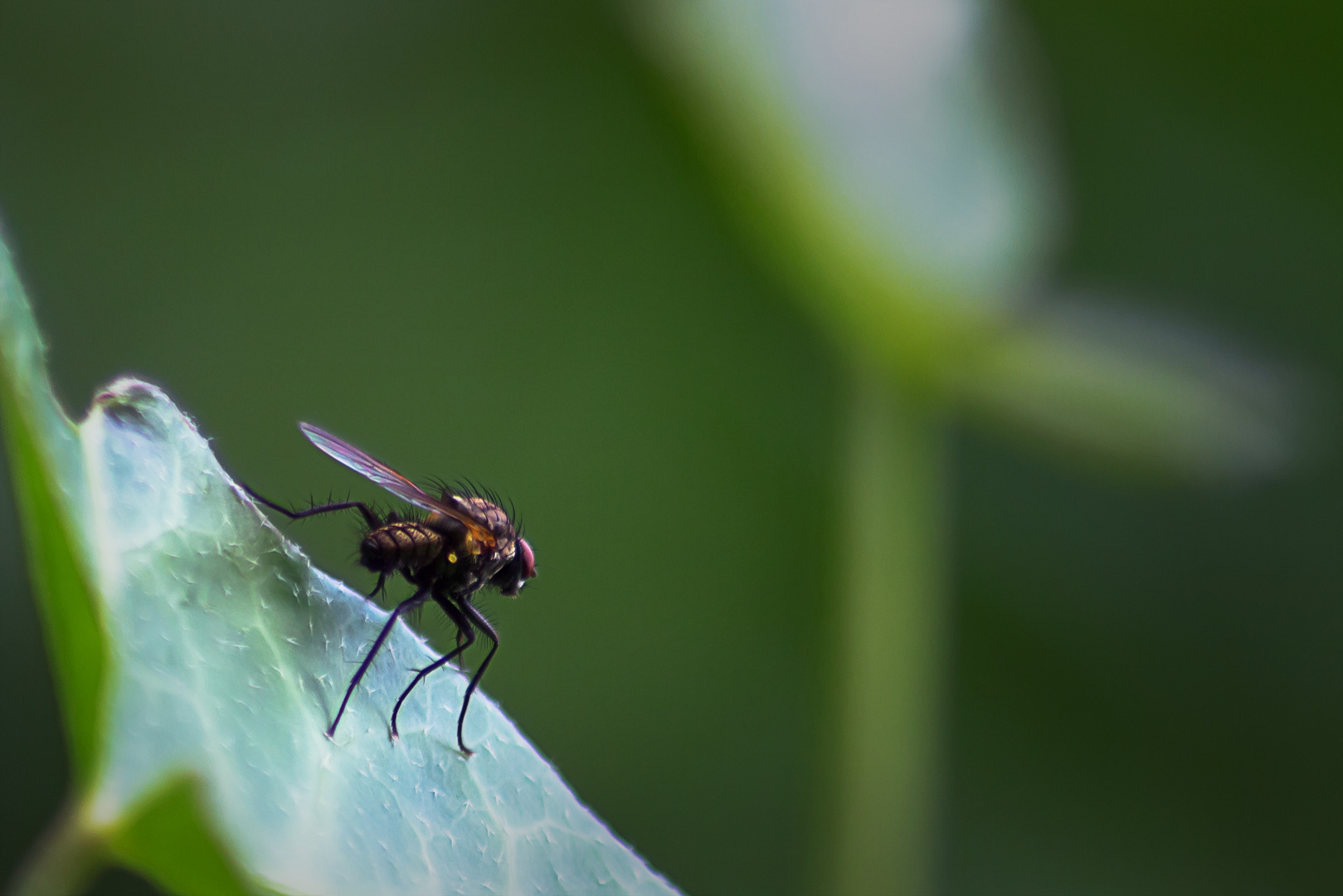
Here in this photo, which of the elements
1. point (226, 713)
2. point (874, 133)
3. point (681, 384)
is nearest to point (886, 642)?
point (874, 133)

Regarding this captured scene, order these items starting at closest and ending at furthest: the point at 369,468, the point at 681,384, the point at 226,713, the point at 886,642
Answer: the point at 226,713 < the point at 369,468 < the point at 886,642 < the point at 681,384

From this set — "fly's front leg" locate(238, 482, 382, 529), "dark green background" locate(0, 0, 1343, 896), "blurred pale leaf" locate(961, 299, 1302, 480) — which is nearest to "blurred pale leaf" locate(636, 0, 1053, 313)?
"blurred pale leaf" locate(961, 299, 1302, 480)

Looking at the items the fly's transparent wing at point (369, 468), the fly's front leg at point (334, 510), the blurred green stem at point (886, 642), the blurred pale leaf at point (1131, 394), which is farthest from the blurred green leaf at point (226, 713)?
the blurred pale leaf at point (1131, 394)

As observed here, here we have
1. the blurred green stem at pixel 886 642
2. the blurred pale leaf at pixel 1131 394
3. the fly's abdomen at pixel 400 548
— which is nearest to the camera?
the fly's abdomen at pixel 400 548

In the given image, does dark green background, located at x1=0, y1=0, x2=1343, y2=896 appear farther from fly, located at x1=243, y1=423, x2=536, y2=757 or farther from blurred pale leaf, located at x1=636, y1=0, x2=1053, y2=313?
fly, located at x1=243, y1=423, x2=536, y2=757

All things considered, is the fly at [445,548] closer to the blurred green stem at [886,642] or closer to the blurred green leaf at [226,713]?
the blurred green leaf at [226,713]

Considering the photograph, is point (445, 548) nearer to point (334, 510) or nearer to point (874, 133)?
point (334, 510)
